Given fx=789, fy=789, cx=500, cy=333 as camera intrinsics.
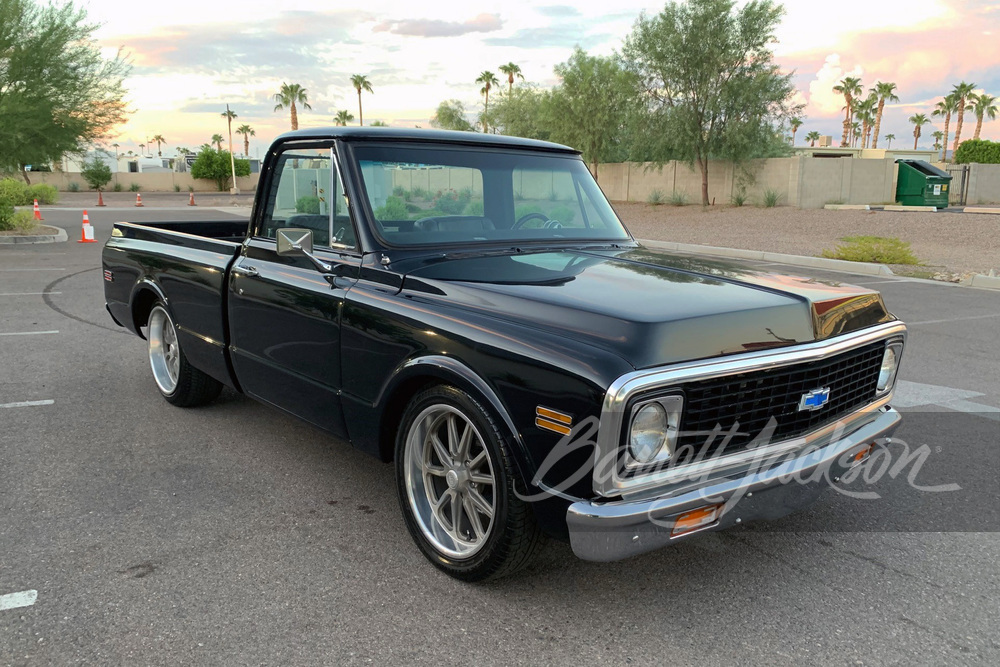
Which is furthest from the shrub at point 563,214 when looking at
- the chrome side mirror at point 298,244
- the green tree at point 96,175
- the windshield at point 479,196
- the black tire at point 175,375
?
the green tree at point 96,175

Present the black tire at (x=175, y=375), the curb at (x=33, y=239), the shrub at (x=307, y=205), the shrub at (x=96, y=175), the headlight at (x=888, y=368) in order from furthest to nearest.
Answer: the shrub at (x=96, y=175) < the curb at (x=33, y=239) < the black tire at (x=175, y=375) < the shrub at (x=307, y=205) < the headlight at (x=888, y=368)

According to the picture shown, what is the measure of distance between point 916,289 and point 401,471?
11.3m

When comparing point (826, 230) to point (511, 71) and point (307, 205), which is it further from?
point (511, 71)

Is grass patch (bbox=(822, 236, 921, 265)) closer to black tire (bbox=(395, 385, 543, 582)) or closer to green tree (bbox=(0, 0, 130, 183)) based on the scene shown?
black tire (bbox=(395, 385, 543, 582))

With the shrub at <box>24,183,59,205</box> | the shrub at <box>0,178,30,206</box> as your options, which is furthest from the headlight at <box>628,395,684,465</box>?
the shrub at <box>24,183,59,205</box>

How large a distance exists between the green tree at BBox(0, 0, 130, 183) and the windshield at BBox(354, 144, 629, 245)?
19.1 meters

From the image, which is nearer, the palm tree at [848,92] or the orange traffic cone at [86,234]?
the orange traffic cone at [86,234]

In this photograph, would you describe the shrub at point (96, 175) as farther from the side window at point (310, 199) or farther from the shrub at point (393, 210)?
the shrub at point (393, 210)

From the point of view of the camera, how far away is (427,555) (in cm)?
334

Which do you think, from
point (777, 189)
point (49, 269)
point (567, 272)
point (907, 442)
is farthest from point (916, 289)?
point (777, 189)

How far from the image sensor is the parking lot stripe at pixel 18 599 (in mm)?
2982

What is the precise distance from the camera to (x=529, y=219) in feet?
13.8

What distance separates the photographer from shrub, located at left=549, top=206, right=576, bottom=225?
4312 mm

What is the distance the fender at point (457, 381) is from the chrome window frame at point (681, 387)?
12.9 inches
